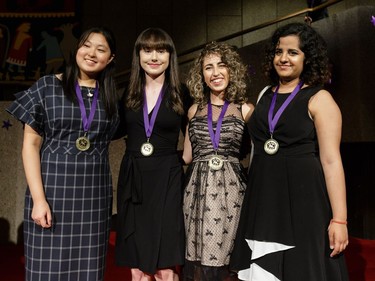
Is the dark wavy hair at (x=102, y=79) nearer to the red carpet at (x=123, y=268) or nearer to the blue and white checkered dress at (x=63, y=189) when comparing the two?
the blue and white checkered dress at (x=63, y=189)

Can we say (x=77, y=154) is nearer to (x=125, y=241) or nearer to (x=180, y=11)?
(x=125, y=241)

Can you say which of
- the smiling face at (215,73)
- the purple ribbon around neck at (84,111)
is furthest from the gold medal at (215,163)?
the purple ribbon around neck at (84,111)

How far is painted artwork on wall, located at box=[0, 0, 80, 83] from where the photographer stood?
Answer: 6473mm

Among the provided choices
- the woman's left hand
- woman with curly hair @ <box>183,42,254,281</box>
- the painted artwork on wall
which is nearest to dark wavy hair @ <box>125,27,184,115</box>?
woman with curly hair @ <box>183,42,254,281</box>

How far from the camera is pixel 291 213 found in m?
1.94

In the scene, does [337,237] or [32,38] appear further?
[32,38]

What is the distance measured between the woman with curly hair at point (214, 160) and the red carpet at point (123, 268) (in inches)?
50.5

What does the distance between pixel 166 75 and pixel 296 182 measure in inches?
37.8

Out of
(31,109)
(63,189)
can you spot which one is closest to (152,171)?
(63,189)

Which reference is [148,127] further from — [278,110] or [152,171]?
[278,110]

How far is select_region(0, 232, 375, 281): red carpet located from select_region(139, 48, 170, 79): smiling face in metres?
1.68

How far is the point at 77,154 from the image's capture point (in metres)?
2.07

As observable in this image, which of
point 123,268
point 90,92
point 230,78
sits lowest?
point 123,268

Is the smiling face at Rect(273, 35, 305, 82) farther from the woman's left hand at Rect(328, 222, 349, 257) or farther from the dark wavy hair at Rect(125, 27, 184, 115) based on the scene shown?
the woman's left hand at Rect(328, 222, 349, 257)
